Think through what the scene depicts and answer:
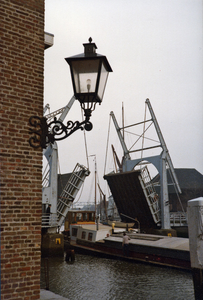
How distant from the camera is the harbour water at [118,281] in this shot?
469 inches

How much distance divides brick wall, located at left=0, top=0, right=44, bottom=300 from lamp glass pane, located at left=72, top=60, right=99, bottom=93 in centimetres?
78

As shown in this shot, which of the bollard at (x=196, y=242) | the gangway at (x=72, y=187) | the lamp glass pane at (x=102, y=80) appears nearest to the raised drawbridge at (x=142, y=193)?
the gangway at (x=72, y=187)

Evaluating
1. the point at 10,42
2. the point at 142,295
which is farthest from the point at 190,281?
the point at 10,42

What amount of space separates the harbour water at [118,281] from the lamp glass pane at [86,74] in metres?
8.93

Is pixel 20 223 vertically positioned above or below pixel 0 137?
below

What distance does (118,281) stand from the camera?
14.1 metres

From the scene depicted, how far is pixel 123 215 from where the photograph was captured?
24.5 meters

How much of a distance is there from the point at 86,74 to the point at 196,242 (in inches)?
235

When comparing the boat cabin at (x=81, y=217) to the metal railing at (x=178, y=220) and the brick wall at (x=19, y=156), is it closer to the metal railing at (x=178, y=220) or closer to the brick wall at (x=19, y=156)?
the metal railing at (x=178, y=220)

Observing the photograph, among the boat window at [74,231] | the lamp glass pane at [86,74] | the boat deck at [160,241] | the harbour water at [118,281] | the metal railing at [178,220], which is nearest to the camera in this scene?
the lamp glass pane at [86,74]

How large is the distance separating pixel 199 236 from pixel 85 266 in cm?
1099

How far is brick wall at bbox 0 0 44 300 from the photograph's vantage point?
15.3ft

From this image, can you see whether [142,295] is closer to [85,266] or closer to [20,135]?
[85,266]

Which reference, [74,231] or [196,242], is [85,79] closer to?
[196,242]
